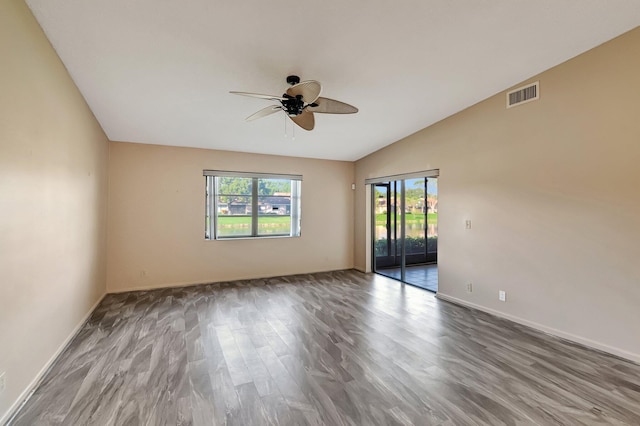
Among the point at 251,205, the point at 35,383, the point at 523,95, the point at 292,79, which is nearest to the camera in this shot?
the point at 35,383

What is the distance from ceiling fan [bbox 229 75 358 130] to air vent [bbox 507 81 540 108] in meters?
2.23

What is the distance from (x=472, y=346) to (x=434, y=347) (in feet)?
1.34

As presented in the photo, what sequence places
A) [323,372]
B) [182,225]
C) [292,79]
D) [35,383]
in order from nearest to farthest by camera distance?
[35,383]
[323,372]
[292,79]
[182,225]

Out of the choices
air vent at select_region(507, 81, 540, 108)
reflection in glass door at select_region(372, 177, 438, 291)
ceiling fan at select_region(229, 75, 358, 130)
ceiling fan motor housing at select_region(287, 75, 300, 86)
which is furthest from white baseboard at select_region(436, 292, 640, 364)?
ceiling fan motor housing at select_region(287, 75, 300, 86)

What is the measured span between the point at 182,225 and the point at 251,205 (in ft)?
4.44

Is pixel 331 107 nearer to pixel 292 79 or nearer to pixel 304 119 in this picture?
pixel 304 119

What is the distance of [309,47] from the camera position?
265 cm

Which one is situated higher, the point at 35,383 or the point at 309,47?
the point at 309,47

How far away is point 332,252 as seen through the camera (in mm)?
6582

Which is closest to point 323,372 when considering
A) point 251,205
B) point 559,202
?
point 559,202

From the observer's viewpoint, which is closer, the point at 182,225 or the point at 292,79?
the point at 292,79

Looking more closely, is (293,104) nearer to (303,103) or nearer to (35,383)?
(303,103)

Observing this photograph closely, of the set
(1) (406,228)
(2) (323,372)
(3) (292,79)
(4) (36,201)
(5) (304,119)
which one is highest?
(3) (292,79)

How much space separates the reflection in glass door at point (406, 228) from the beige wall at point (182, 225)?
4.27ft
